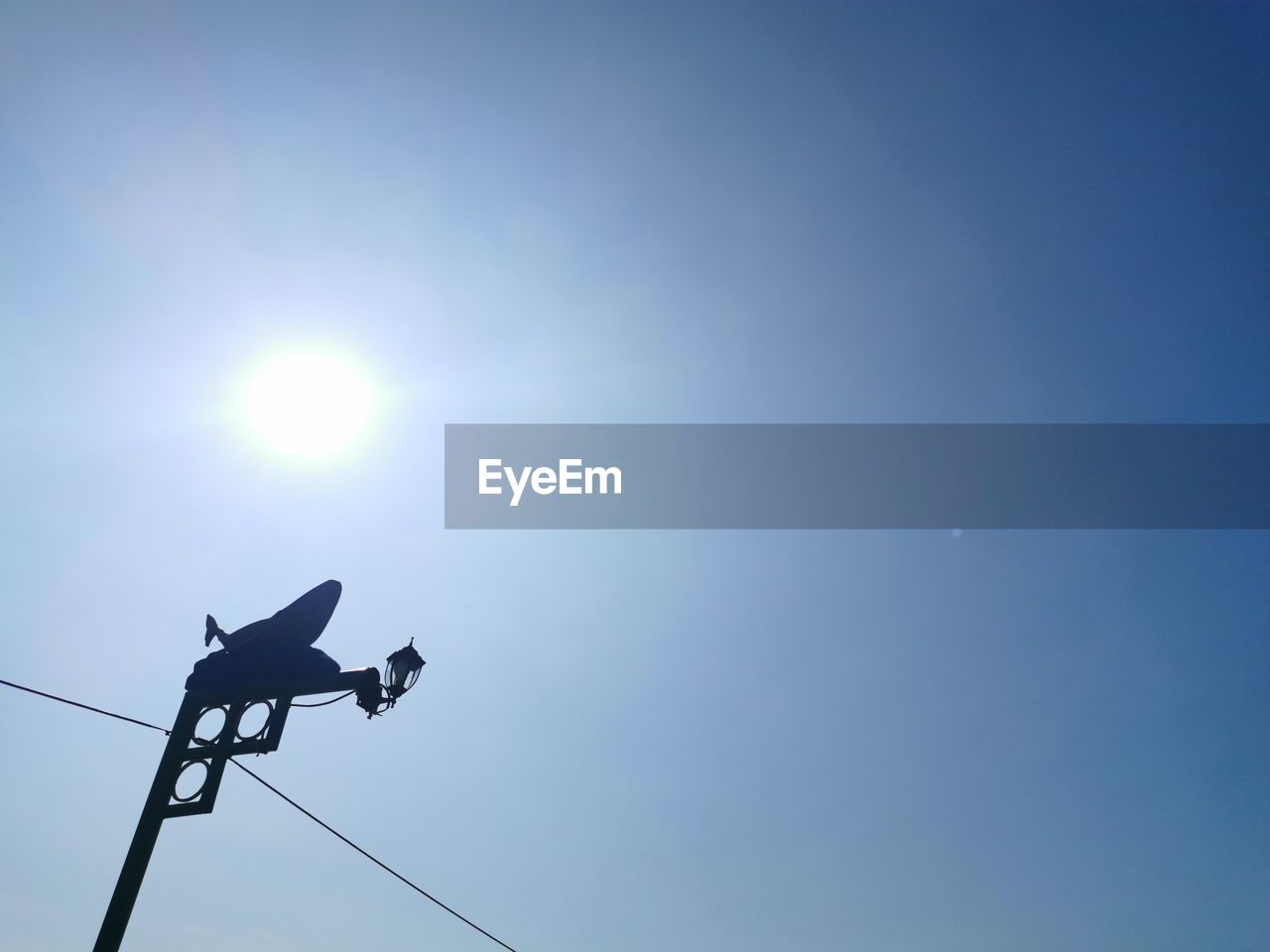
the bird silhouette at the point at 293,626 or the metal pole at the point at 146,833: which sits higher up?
the bird silhouette at the point at 293,626

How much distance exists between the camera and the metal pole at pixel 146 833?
575 centimetres

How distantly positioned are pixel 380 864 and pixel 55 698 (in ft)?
14.5

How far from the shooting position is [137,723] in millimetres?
7453

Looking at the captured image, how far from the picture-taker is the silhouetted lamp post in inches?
235

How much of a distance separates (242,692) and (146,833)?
1.14m

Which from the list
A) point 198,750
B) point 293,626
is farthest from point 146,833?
point 293,626

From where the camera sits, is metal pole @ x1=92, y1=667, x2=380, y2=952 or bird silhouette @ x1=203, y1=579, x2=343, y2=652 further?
bird silhouette @ x1=203, y1=579, x2=343, y2=652

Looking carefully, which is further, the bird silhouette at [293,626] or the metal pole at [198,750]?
A: the bird silhouette at [293,626]

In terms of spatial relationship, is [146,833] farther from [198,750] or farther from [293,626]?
[293,626]

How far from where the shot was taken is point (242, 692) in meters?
6.52

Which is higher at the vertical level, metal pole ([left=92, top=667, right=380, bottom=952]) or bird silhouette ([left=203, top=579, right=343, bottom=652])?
bird silhouette ([left=203, top=579, right=343, bottom=652])

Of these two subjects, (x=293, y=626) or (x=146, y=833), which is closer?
(x=146, y=833)

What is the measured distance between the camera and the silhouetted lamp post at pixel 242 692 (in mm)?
5965

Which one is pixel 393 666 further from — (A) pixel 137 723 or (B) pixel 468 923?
(B) pixel 468 923
